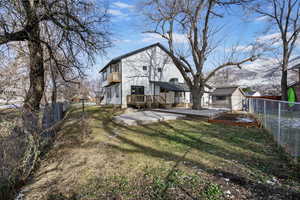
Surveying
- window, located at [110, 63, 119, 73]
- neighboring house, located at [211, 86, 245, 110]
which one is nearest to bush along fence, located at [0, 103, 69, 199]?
window, located at [110, 63, 119, 73]

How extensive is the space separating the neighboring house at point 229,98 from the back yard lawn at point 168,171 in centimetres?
1957

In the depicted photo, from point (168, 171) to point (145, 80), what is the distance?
653 inches

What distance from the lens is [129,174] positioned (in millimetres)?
3434

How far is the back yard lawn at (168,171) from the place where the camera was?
276 centimetres

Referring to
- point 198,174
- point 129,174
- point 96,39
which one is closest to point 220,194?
point 198,174

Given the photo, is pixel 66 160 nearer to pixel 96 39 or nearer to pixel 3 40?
pixel 3 40

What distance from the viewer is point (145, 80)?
1952 cm

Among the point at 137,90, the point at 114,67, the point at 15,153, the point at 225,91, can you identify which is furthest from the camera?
the point at 225,91

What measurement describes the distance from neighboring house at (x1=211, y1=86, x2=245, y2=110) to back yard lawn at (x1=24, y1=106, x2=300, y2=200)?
1957cm

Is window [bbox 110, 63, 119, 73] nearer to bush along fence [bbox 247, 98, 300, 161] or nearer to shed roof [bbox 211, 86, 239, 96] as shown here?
shed roof [bbox 211, 86, 239, 96]

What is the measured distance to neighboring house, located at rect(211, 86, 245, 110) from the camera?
23.6 m

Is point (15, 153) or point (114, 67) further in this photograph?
point (114, 67)

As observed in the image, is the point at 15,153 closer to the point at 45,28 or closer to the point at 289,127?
the point at 45,28

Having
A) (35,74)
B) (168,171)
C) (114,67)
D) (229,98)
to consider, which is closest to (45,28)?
(35,74)
